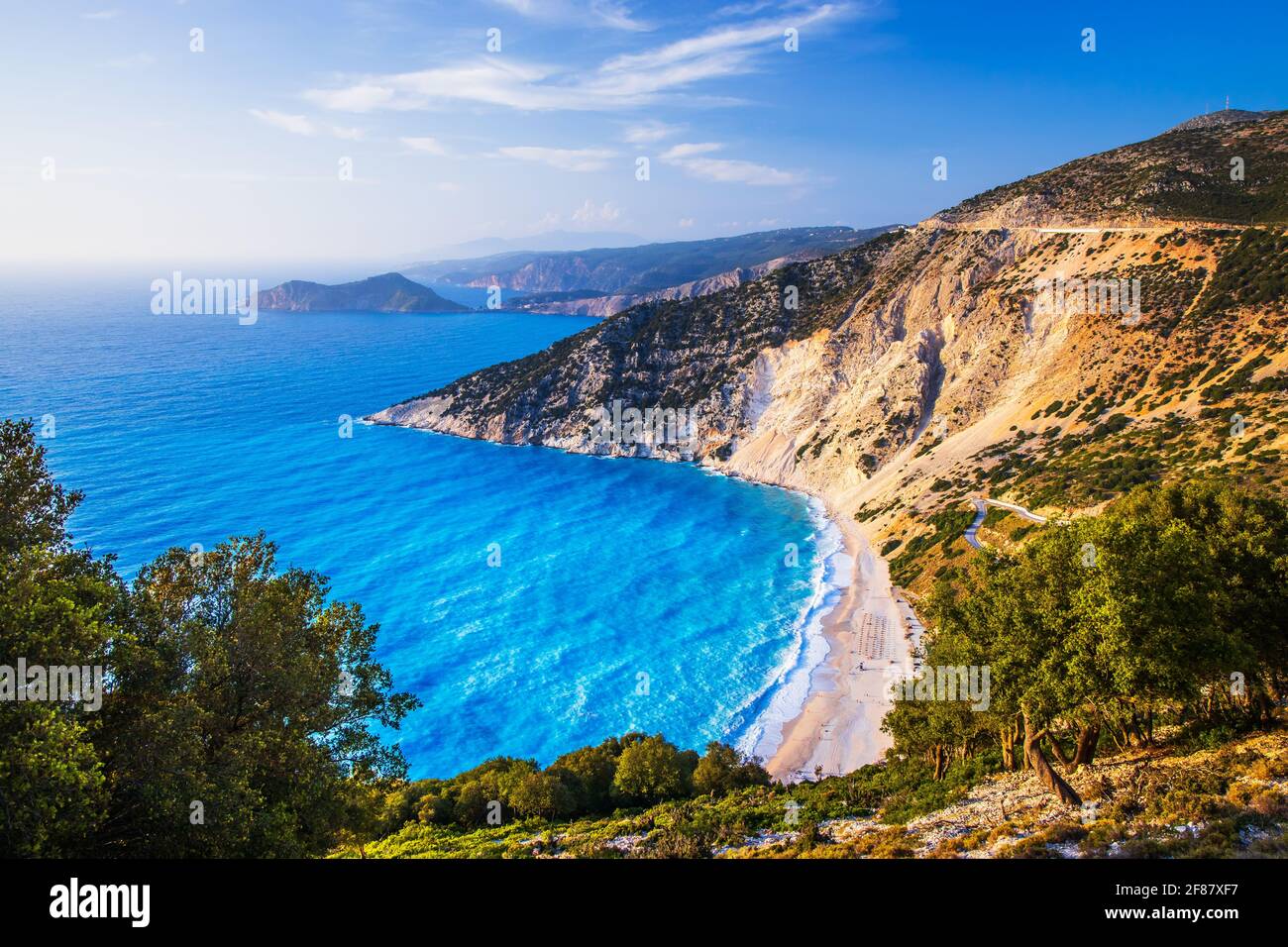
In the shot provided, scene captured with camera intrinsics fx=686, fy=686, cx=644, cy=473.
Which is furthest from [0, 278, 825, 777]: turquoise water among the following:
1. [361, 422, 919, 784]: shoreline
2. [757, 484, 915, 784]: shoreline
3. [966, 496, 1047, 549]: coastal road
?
[966, 496, 1047, 549]: coastal road

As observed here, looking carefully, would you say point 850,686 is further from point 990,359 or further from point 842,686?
point 990,359

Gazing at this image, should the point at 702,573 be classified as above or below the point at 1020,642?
below

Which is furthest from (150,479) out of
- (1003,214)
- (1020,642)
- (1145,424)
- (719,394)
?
(1003,214)

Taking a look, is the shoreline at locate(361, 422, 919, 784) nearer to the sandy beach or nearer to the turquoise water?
the sandy beach

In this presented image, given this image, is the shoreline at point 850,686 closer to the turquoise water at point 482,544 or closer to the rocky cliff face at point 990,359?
the turquoise water at point 482,544

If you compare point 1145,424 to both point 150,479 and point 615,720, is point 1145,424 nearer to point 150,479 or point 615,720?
point 615,720

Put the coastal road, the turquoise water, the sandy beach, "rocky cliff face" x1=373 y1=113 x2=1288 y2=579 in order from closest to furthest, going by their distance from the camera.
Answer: the sandy beach → the turquoise water → the coastal road → "rocky cliff face" x1=373 y1=113 x2=1288 y2=579
